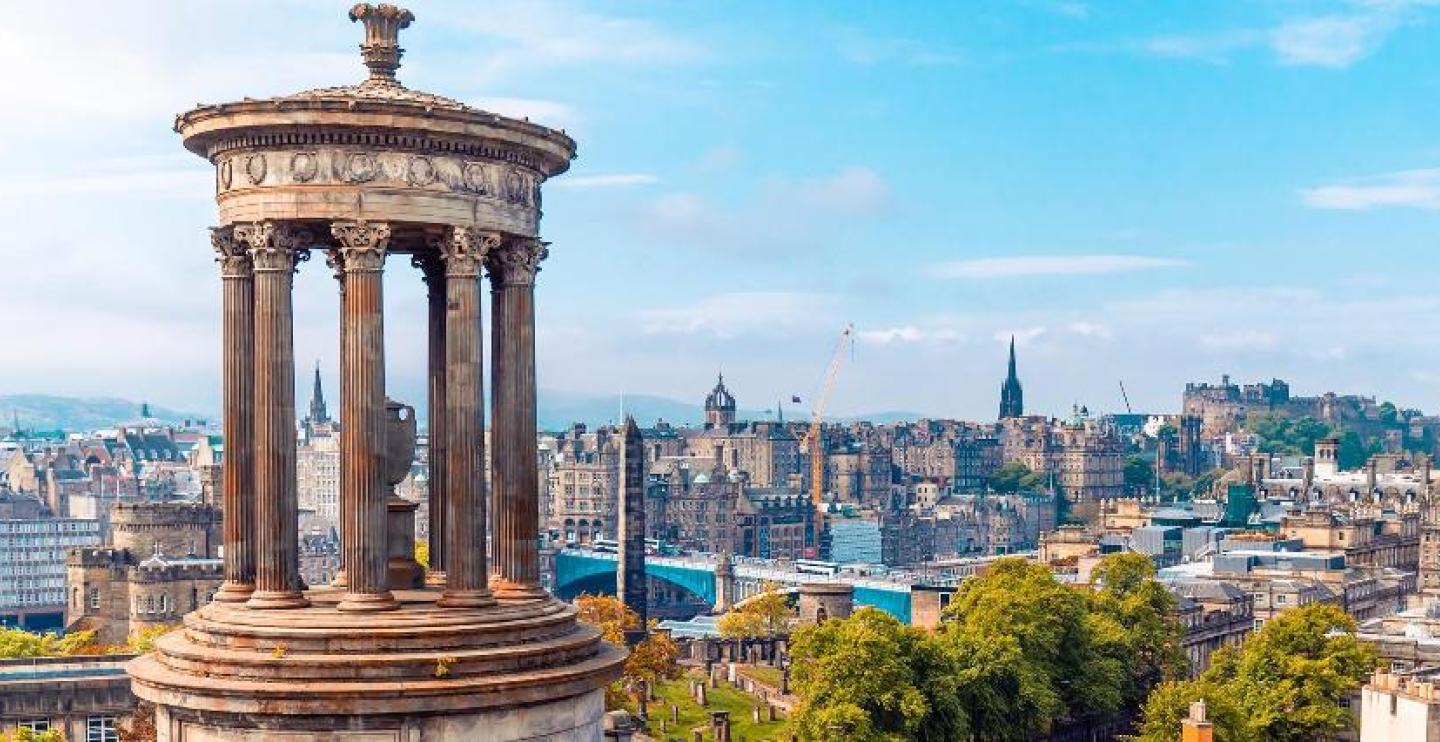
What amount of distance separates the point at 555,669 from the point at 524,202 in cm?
570

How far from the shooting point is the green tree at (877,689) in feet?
239

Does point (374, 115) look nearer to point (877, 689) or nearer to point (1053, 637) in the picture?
point (877, 689)

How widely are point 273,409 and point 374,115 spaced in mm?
3574

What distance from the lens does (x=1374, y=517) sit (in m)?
186

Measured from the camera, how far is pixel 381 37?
23.4m

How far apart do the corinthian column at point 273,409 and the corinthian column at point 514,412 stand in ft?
8.23

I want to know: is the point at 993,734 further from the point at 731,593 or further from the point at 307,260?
the point at 731,593

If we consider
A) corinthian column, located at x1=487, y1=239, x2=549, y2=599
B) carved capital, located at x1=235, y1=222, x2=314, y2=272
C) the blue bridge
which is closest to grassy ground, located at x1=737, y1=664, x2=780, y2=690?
the blue bridge

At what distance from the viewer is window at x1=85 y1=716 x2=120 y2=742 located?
6581cm

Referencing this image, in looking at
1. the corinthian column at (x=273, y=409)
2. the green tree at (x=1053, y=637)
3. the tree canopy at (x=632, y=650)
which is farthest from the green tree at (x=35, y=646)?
the corinthian column at (x=273, y=409)

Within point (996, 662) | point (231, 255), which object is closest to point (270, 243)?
point (231, 255)

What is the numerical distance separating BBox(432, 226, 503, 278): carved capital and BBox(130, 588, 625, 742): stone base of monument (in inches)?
155

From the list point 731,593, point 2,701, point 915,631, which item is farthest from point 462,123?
point 731,593

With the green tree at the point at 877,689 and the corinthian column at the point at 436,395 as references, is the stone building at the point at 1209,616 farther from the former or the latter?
the corinthian column at the point at 436,395
